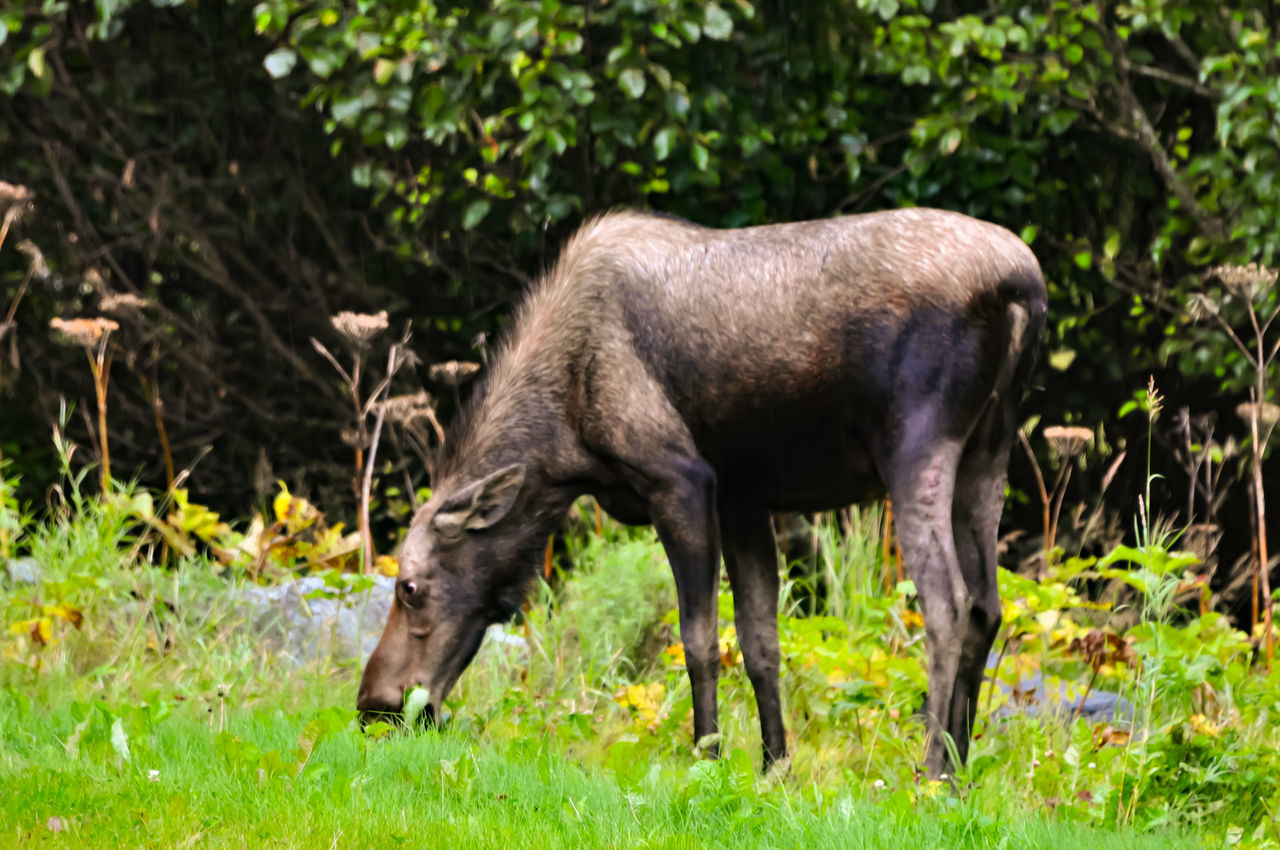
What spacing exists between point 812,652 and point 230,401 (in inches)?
212

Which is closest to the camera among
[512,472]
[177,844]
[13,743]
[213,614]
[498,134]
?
[177,844]

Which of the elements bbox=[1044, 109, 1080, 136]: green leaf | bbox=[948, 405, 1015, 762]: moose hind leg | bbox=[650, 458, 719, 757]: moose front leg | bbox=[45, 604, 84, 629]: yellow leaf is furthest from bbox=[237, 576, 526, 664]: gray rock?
bbox=[1044, 109, 1080, 136]: green leaf

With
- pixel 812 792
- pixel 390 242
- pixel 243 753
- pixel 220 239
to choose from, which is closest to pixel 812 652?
pixel 812 792

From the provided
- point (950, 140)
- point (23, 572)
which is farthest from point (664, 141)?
point (23, 572)

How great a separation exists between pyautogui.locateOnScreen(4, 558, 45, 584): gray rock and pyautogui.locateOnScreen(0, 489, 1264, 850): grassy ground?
0.24ft

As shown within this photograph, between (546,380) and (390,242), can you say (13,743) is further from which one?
(390,242)

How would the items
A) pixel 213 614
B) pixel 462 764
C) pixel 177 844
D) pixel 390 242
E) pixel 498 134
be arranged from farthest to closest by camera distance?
pixel 390 242
pixel 498 134
pixel 213 614
pixel 462 764
pixel 177 844

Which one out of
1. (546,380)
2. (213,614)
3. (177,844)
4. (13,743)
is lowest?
(213,614)

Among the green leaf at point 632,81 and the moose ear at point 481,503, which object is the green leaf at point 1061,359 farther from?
the moose ear at point 481,503

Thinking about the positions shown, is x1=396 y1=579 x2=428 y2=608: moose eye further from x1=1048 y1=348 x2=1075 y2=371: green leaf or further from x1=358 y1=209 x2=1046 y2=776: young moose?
x1=1048 y1=348 x2=1075 y2=371: green leaf

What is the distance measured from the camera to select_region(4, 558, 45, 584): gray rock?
6.57 m

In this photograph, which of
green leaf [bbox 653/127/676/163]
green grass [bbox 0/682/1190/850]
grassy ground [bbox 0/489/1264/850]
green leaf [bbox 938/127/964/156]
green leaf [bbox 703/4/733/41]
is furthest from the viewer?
green leaf [bbox 938/127/964/156]

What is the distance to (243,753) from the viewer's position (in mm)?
4180

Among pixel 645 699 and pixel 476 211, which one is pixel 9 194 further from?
pixel 645 699
